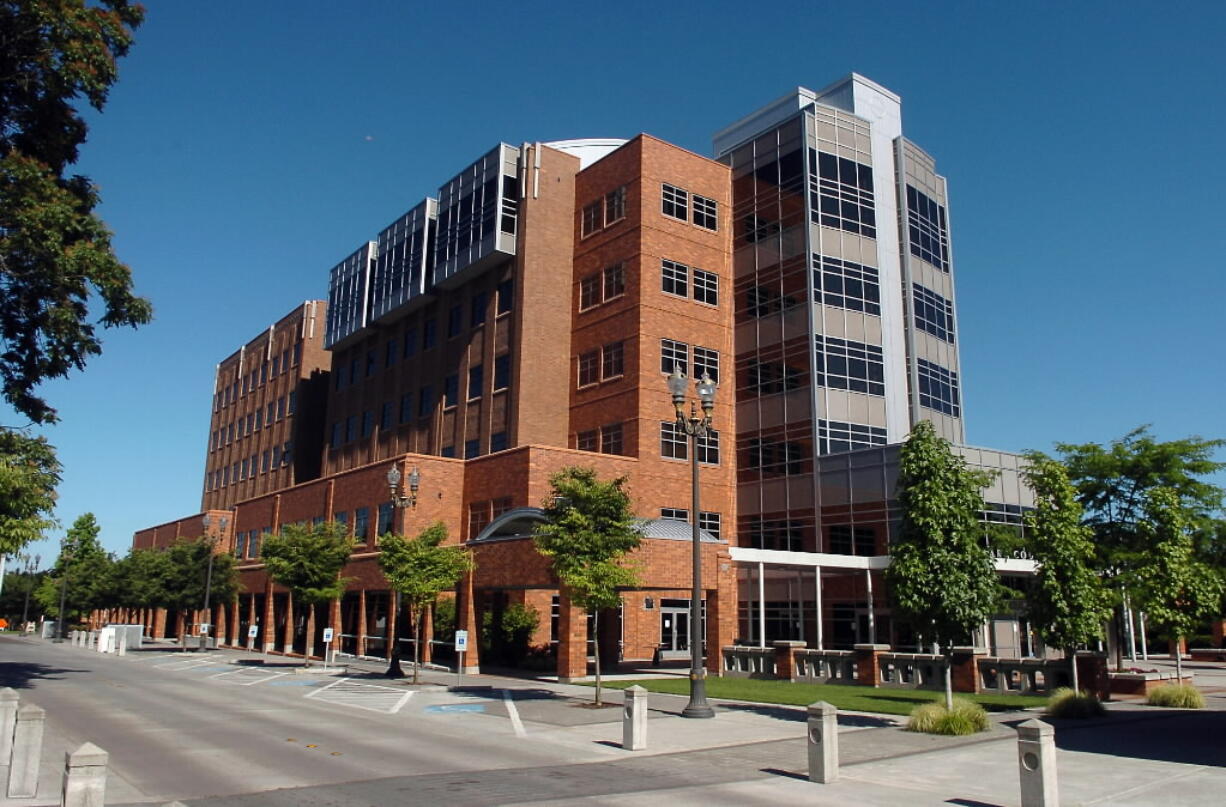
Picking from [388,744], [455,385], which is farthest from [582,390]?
[388,744]

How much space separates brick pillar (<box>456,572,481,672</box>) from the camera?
111 ft

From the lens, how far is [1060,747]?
53.1 ft

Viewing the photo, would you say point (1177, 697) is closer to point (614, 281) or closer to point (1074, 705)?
point (1074, 705)

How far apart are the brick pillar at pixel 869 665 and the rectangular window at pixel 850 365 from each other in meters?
16.9

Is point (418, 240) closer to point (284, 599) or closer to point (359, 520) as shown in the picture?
point (359, 520)

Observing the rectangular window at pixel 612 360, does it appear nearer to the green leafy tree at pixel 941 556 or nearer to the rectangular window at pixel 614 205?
the rectangular window at pixel 614 205

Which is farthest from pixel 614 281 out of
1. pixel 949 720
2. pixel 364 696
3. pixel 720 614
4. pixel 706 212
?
pixel 949 720

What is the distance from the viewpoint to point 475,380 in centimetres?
4856

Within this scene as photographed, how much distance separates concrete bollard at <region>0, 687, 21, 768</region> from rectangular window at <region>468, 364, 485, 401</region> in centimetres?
3501

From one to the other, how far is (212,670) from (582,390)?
2012 cm

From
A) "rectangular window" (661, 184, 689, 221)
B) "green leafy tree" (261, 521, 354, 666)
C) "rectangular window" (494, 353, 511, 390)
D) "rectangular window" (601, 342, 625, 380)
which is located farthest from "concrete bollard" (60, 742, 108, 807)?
"rectangular window" (661, 184, 689, 221)

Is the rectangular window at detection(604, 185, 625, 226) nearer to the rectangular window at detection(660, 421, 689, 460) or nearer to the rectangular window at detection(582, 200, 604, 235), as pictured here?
the rectangular window at detection(582, 200, 604, 235)

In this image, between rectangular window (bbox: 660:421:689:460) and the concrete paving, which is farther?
rectangular window (bbox: 660:421:689:460)

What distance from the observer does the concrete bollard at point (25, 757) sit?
37.1ft
